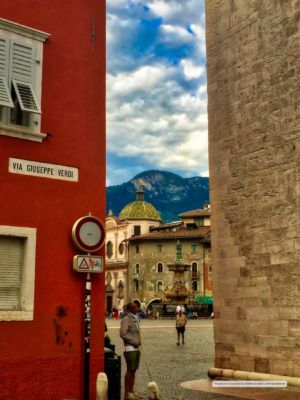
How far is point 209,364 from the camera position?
56.7 ft

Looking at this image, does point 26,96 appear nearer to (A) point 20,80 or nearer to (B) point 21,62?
(A) point 20,80

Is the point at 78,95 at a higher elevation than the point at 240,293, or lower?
higher

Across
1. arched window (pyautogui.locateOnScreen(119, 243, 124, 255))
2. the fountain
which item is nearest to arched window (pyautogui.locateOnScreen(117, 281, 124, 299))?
arched window (pyautogui.locateOnScreen(119, 243, 124, 255))

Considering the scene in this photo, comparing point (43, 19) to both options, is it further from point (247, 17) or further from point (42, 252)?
point (247, 17)

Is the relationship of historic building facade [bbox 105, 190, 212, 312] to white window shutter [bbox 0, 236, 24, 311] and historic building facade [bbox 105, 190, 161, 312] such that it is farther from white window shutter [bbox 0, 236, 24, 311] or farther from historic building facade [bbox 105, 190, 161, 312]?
white window shutter [bbox 0, 236, 24, 311]

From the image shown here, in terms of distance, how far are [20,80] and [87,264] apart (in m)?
3.06

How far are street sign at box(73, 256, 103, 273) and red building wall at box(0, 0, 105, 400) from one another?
17cm

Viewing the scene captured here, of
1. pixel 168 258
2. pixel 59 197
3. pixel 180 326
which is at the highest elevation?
pixel 168 258

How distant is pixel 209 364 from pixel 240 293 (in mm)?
4336

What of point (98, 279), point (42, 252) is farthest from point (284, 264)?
point (42, 252)

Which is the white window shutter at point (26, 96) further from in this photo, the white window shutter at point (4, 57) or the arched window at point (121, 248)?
the arched window at point (121, 248)

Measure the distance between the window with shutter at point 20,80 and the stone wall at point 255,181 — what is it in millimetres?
5592

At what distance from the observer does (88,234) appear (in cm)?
984

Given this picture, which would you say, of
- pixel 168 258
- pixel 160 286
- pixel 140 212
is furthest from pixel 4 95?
pixel 140 212
